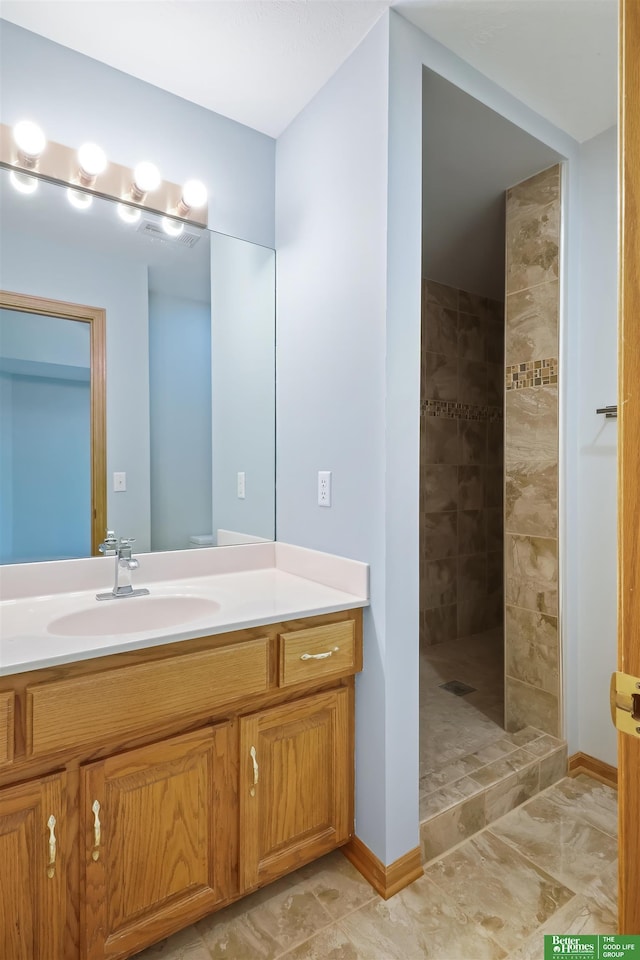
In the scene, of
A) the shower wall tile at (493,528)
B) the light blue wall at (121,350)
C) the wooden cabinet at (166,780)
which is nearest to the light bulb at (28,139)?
the light blue wall at (121,350)

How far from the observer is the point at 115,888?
1.14m

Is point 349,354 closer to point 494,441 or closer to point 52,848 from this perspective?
point 52,848

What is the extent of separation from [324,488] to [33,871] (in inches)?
47.2

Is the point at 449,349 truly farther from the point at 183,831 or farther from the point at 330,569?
the point at 183,831

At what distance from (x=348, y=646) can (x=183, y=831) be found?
2.04 ft

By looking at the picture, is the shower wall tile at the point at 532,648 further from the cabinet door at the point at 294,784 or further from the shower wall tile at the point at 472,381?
the shower wall tile at the point at 472,381

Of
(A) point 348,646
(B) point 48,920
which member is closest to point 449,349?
(A) point 348,646

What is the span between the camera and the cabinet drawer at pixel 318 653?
53.5 inches

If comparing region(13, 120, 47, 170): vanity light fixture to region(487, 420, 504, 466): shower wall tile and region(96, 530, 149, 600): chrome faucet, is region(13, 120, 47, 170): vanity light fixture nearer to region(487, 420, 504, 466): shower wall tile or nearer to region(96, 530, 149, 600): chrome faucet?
region(96, 530, 149, 600): chrome faucet

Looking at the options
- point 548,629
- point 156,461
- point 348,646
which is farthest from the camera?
point 548,629

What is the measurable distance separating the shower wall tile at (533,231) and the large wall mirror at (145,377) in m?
1.07

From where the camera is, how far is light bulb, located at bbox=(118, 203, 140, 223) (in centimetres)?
167

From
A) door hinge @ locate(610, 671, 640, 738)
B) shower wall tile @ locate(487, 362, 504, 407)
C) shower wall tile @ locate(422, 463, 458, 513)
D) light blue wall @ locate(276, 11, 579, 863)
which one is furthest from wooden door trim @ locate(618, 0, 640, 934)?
shower wall tile @ locate(487, 362, 504, 407)

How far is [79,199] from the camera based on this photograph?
5.23 feet
